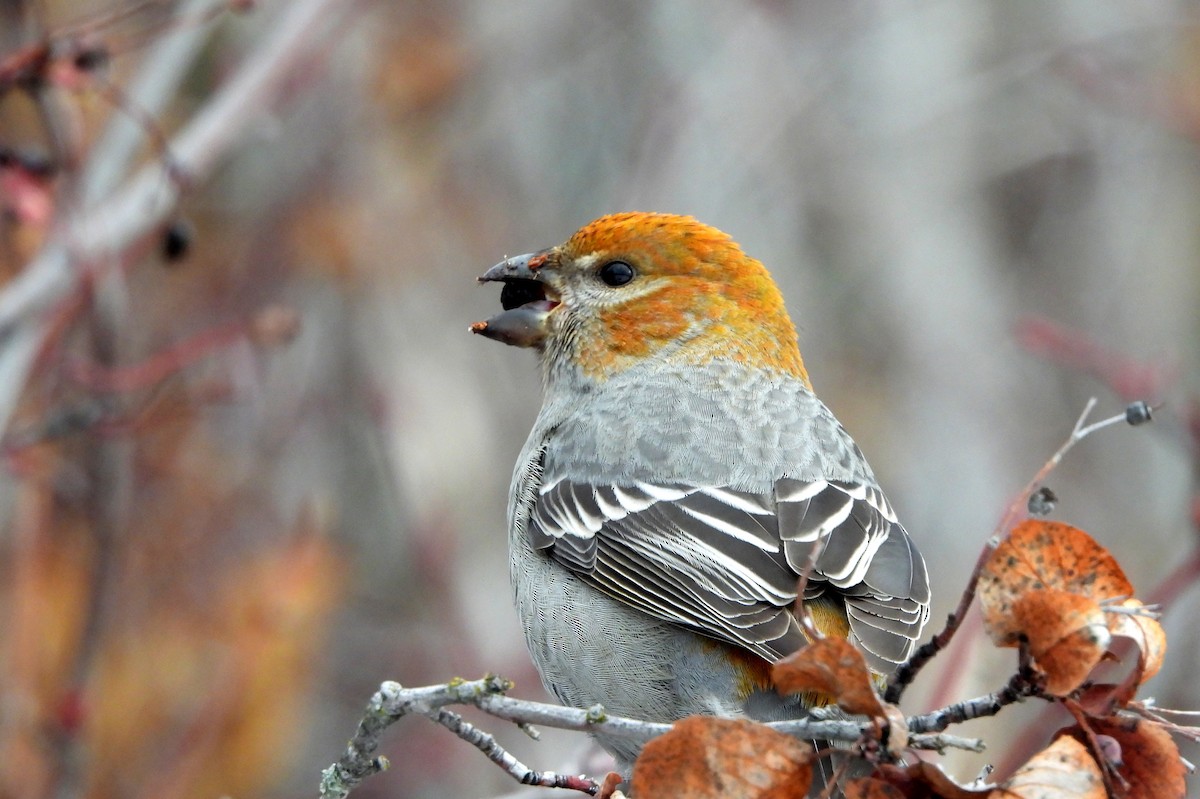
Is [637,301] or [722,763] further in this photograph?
[637,301]

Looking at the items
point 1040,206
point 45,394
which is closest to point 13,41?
point 45,394

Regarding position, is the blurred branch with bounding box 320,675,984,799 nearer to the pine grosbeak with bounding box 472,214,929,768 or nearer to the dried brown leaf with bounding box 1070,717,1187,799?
the dried brown leaf with bounding box 1070,717,1187,799

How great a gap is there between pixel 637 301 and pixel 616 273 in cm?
13

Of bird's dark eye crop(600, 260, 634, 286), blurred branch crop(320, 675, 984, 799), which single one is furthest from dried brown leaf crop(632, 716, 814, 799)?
bird's dark eye crop(600, 260, 634, 286)

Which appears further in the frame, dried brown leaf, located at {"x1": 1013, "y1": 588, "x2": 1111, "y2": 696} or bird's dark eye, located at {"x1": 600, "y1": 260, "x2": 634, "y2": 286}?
bird's dark eye, located at {"x1": 600, "y1": 260, "x2": 634, "y2": 286}

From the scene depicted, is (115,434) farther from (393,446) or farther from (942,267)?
(942,267)

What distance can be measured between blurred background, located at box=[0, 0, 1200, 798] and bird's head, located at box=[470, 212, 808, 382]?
0.82m

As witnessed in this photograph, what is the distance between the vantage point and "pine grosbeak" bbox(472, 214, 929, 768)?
3.38 m

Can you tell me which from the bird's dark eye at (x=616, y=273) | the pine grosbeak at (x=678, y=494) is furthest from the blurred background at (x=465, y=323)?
the bird's dark eye at (x=616, y=273)

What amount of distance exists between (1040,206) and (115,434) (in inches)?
315

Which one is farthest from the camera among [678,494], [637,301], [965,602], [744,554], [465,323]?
[465,323]

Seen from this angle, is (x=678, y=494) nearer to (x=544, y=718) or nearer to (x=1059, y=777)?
(x=544, y=718)

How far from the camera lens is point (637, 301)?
457 centimetres

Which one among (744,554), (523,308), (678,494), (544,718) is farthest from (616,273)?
(544,718)
